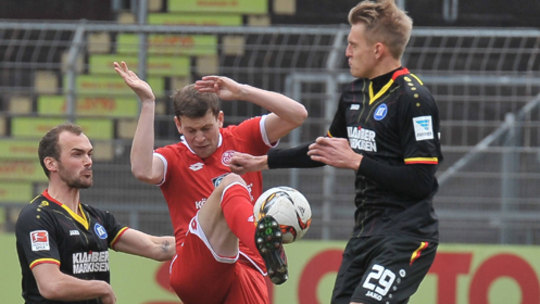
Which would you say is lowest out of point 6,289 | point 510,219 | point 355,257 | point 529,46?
point 6,289

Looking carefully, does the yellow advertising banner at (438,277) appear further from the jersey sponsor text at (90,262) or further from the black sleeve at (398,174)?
the black sleeve at (398,174)

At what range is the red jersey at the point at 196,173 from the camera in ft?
19.5

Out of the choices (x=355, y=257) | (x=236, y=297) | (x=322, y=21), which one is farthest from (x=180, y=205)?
(x=322, y=21)

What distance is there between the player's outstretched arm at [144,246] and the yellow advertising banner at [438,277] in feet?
8.24

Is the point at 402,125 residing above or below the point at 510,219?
above

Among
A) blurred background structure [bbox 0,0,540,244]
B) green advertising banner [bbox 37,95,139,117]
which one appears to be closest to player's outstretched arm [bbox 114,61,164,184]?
blurred background structure [bbox 0,0,540,244]

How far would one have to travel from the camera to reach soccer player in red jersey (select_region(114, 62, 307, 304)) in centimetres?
548

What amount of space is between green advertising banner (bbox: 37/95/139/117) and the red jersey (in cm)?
327

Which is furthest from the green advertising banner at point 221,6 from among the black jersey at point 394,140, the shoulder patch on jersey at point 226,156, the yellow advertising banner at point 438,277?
the black jersey at point 394,140

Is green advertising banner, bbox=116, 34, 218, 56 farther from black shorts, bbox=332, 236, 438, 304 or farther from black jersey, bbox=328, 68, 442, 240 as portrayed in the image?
black shorts, bbox=332, 236, 438, 304

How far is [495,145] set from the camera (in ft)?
30.2

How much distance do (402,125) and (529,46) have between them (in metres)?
4.69

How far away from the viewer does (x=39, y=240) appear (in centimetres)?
532

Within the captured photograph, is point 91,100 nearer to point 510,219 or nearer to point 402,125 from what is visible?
point 510,219
